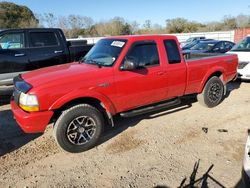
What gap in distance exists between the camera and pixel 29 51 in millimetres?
7227

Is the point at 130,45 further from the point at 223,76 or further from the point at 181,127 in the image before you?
the point at 223,76

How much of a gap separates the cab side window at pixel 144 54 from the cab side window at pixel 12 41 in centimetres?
378

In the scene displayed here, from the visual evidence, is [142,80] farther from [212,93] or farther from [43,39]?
[43,39]

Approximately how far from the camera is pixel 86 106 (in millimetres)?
4406

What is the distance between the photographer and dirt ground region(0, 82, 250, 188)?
12.0ft

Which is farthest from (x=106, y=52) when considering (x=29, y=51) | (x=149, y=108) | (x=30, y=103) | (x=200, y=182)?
(x=29, y=51)

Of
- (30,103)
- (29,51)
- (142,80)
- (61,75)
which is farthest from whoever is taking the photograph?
(29,51)

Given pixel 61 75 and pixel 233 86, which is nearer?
pixel 61 75

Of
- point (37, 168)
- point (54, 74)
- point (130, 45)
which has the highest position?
point (130, 45)

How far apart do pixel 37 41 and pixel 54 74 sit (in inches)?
134

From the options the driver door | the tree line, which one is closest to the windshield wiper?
the driver door

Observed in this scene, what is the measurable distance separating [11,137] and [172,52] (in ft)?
11.9

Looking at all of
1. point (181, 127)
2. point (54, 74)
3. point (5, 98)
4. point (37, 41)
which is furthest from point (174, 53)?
point (5, 98)

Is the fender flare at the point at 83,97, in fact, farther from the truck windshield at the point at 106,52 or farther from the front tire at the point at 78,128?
the truck windshield at the point at 106,52
